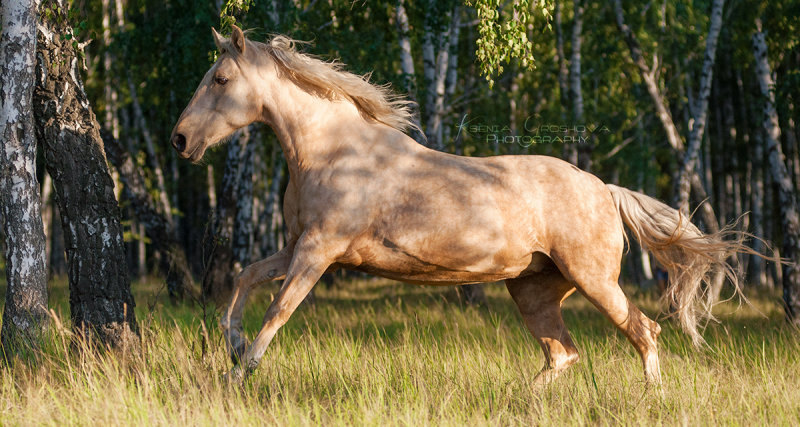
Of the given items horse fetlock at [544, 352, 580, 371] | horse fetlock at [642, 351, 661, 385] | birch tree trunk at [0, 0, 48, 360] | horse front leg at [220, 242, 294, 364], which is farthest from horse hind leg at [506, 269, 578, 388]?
birch tree trunk at [0, 0, 48, 360]

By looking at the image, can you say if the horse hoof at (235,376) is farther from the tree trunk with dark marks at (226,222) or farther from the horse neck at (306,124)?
the tree trunk with dark marks at (226,222)

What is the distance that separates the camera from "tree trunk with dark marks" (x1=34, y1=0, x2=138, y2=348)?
551 cm

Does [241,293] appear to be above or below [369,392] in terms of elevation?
above

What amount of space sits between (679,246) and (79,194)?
4.27 m

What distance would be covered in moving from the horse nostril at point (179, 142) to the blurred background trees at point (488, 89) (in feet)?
1.52

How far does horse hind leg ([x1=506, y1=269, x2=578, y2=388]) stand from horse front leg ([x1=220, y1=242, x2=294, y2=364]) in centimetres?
162

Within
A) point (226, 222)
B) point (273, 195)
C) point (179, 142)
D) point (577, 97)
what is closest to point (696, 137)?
point (577, 97)

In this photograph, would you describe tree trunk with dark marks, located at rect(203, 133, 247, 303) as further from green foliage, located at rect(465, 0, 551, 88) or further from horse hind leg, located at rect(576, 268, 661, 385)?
horse hind leg, located at rect(576, 268, 661, 385)

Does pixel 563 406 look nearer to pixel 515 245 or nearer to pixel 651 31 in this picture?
pixel 515 245

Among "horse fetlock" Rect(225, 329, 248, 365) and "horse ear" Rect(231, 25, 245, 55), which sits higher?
"horse ear" Rect(231, 25, 245, 55)

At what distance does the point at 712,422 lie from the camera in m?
3.92

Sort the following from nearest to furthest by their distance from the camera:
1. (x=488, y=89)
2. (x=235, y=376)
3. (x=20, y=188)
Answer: (x=235, y=376) → (x=20, y=188) → (x=488, y=89)

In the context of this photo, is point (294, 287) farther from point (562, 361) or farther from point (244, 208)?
point (244, 208)

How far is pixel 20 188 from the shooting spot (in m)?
5.36
